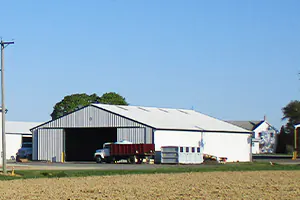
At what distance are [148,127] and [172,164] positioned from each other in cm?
538

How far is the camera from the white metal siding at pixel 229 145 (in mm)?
73000

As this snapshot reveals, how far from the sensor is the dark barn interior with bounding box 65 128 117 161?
245 feet

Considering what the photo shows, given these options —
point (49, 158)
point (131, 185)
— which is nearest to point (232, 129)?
point (49, 158)

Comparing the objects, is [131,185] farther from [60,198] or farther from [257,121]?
[257,121]

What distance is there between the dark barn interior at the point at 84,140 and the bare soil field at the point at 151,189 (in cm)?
3680

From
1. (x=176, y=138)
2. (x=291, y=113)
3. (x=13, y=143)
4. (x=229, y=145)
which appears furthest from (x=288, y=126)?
(x=176, y=138)

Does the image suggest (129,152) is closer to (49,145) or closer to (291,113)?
(49,145)

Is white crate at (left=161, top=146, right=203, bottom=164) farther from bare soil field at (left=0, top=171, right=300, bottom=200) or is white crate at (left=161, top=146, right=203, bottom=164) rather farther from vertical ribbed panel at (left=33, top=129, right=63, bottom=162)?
bare soil field at (left=0, top=171, right=300, bottom=200)

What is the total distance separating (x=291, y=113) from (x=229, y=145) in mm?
58069

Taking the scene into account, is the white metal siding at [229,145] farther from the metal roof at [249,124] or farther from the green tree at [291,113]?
the metal roof at [249,124]

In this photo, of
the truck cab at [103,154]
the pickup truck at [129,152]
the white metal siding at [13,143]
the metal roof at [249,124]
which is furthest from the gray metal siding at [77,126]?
the metal roof at [249,124]

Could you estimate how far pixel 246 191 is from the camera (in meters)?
29.2

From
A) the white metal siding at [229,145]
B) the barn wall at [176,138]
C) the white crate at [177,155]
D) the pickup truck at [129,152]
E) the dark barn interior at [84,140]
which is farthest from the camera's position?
the dark barn interior at [84,140]

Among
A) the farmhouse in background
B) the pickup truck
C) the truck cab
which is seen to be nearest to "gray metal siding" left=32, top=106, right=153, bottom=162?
the pickup truck
